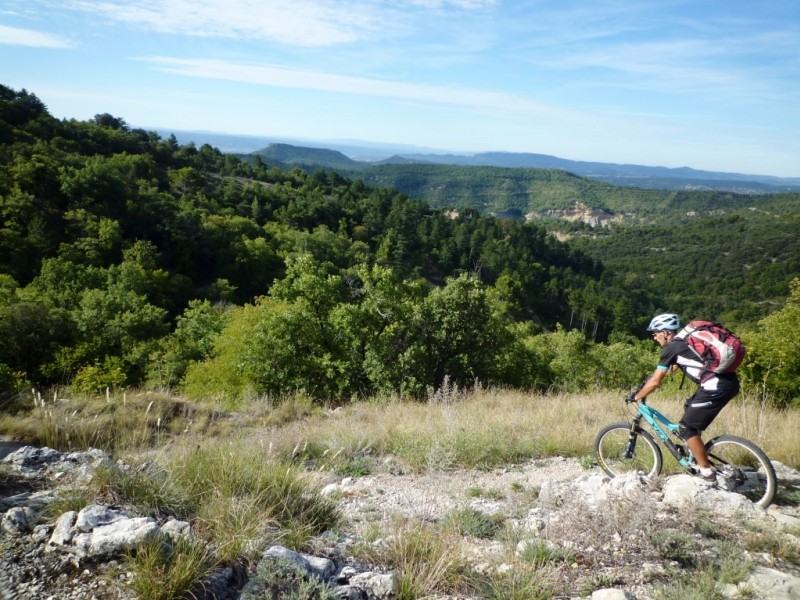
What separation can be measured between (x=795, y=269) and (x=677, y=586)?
409 feet

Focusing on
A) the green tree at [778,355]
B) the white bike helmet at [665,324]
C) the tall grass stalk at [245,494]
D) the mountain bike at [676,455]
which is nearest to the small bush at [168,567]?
the tall grass stalk at [245,494]

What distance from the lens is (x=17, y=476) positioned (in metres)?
3.62

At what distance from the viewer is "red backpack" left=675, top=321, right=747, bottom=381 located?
13.3ft

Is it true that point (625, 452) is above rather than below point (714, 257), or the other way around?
above

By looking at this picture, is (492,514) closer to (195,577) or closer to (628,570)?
(628,570)

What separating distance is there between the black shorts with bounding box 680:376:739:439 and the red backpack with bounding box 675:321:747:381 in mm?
128

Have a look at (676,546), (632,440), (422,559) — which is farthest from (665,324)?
(422,559)

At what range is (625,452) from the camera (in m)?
4.88

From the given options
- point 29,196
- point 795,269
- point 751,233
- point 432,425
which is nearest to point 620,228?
point 751,233

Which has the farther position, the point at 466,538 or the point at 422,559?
the point at 466,538

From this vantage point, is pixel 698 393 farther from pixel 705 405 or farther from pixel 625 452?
pixel 625 452

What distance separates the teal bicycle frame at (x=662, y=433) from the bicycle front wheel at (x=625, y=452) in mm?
31

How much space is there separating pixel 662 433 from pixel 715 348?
1087 mm

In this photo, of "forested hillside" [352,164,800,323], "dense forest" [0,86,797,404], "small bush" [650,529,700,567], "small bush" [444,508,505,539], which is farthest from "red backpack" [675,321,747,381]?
"forested hillside" [352,164,800,323]
